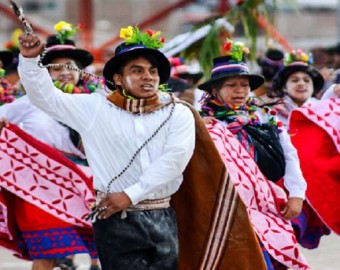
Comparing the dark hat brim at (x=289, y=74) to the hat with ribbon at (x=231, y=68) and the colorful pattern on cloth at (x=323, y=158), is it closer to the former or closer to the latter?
the colorful pattern on cloth at (x=323, y=158)

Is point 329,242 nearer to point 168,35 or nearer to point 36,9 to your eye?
point 168,35

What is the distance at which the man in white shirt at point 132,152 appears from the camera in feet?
17.3

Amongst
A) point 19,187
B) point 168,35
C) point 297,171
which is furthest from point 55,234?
point 168,35

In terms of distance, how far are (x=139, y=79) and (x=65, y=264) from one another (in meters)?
3.43

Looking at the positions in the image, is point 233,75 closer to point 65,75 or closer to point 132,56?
point 132,56

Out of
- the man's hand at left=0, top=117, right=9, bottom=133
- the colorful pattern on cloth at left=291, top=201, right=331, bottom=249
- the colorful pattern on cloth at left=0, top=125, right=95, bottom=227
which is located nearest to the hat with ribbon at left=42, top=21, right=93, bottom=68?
the colorful pattern on cloth at left=0, top=125, right=95, bottom=227

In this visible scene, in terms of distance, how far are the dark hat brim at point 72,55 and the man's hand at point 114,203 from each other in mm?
2785

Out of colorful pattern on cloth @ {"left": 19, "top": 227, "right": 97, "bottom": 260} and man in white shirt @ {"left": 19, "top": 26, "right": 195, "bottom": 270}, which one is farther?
colorful pattern on cloth @ {"left": 19, "top": 227, "right": 97, "bottom": 260}

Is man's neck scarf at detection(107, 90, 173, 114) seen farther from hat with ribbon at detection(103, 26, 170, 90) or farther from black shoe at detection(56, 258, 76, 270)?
black shoe at detection(56, 258, 76, 270)

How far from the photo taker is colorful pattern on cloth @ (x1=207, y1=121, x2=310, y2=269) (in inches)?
251

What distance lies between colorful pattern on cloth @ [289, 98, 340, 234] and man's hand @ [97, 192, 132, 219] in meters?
2.67

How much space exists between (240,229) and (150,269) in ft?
2.10

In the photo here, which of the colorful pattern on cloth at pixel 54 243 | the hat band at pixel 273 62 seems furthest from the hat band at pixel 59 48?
the hat band at pixel 273 62

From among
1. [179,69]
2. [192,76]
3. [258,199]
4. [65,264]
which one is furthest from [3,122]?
[192,76]
